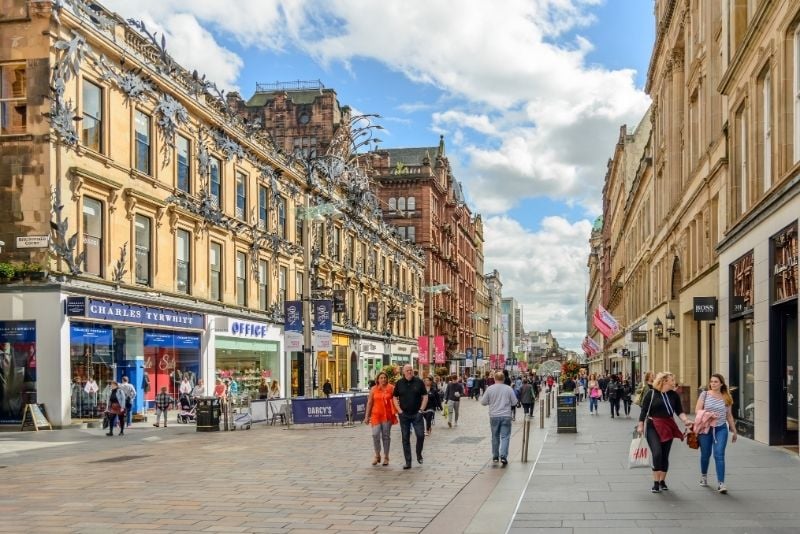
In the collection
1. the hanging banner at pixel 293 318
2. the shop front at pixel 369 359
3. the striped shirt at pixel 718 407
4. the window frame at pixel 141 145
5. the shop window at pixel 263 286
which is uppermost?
the window frame at pixel 141 145

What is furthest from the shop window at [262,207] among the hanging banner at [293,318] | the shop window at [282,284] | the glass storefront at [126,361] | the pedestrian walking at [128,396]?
the pedestrian walking at [128,396]

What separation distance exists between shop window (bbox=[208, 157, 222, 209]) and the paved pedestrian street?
49.9 ft

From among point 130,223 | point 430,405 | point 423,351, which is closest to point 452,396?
point 430,405

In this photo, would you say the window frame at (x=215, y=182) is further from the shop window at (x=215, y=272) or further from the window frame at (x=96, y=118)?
the window frame at (x=96, y=118)

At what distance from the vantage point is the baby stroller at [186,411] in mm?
29266

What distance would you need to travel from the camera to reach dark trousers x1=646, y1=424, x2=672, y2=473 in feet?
39.8

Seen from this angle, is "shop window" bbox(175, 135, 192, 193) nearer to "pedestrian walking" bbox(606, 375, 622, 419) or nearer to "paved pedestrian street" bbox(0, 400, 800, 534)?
"paved pedestrian street" bbox(0, 400, 800, 534)

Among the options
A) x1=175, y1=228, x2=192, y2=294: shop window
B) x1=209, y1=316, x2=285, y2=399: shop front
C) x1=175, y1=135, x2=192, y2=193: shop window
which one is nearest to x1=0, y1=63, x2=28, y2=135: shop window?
x1=175, y1=135, x2=192, y2=193: shop window

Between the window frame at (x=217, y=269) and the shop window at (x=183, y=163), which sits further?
the window frame at (x=217, y=269)

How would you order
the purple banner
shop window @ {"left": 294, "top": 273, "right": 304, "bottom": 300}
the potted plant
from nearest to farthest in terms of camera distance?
the potted plant → the purple banner → shop window @ {"left": 294, "top": 273, "right": 304, "bottom": 300}

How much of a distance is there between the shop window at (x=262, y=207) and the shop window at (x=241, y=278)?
206 centimetres

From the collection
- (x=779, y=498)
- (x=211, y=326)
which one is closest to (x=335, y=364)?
(x=211, y=326)

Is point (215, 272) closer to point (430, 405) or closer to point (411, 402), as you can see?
point (430, 405)

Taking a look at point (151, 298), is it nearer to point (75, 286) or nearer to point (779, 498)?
point (75, 286)
